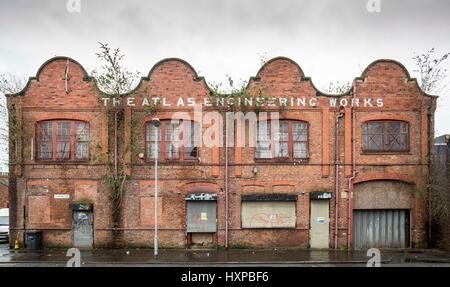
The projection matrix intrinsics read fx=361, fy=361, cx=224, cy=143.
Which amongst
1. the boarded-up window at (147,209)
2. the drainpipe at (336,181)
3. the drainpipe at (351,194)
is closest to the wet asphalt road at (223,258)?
the drainpipe at (351,194)

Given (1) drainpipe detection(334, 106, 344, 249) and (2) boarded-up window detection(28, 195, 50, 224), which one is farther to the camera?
(2) boarded-up window detection(28, 195, 50, 224)

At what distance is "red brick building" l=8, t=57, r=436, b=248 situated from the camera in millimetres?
17734

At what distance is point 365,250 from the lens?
57.4ft

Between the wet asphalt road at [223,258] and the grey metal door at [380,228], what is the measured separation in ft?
3.04

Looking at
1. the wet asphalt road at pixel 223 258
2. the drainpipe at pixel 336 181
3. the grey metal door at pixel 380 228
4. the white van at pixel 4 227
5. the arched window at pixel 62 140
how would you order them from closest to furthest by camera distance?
the wet asphalt road at pixel 223 258
the drainpipe at pixel 336 181
the grey metal door at pixel 380 228
the arched window at pixel 62 140
the white van at pixel 4 227

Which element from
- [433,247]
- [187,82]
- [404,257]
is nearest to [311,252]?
[404,257]

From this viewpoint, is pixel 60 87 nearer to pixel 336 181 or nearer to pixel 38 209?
pixel 38 209

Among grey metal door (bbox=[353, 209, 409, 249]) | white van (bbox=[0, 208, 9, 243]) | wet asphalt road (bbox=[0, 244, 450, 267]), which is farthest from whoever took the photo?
white van (bbox=[0, 208, 9, 243])

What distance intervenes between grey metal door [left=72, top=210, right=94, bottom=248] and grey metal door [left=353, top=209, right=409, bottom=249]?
42.9ft

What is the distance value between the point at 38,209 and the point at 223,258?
9659mm

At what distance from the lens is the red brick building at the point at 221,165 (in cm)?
1773

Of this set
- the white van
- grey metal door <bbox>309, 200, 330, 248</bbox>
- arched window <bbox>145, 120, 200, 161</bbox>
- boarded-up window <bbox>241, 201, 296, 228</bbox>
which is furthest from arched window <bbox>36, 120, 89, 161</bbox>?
grey metal door <bbox>309, 200, 330, 248</bbox>

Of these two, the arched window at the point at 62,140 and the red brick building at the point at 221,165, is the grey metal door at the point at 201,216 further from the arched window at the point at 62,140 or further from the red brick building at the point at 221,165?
the arched window at the point at 62,140

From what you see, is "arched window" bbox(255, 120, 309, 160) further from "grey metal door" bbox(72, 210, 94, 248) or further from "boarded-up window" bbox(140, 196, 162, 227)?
"grey metal door" bbox(72, 210, 94, 248)
